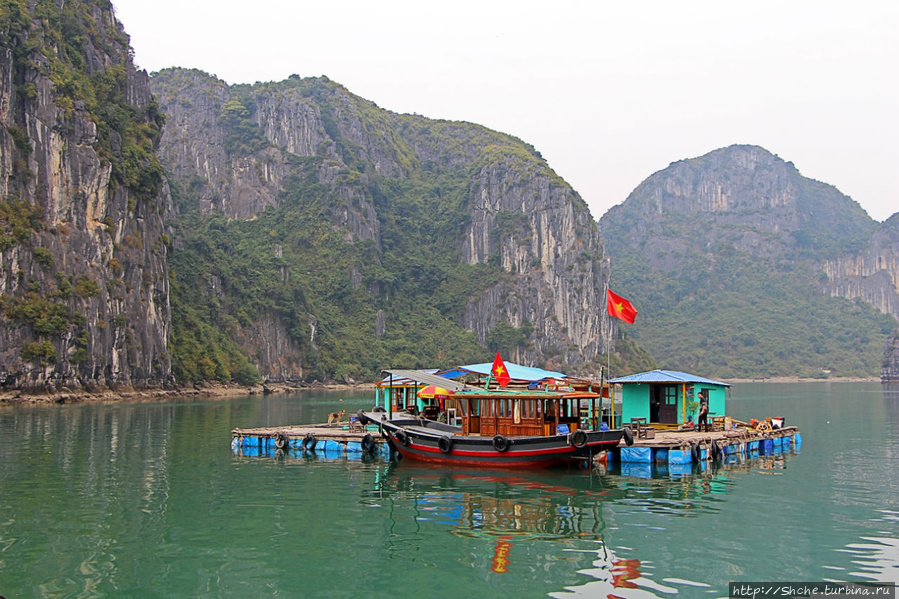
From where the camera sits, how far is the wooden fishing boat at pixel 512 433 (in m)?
27.6

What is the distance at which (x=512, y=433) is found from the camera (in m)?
28.8

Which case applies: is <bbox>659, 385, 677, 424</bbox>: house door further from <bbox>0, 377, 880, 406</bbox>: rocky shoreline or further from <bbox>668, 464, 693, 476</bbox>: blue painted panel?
<bbox>0, 377, 880, 406</bbox>: rocky shoreline

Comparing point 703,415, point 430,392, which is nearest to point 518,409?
Answer: point 430,392

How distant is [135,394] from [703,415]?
205ft

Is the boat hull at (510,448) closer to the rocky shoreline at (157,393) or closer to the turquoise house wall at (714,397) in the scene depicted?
the turquoise house wall at (714,397)

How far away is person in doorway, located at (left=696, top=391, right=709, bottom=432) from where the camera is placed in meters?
35.6

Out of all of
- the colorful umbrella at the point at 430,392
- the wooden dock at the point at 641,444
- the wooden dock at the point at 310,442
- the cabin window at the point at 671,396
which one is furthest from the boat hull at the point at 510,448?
the cabin window at the point at 671,396

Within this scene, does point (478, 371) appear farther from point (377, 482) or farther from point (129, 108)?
point (129, 108)

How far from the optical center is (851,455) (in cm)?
3478

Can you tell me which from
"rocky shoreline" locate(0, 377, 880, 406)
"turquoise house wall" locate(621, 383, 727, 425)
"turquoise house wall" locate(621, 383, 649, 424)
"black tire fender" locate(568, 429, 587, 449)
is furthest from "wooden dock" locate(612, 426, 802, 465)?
"rocky shoreline" locate(0, 377, 880, 406)

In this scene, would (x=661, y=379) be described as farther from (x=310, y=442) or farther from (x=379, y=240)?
(x=379, y=240)

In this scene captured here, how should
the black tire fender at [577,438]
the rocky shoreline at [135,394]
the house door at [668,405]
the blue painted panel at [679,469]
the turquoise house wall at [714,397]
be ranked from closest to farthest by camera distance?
the black tire fender at [577,438] → the blue painted panel at [679,469] → the house door at [668,405] → the turquoise house wall at [714,397] → the rocky shoreline at [135,394]

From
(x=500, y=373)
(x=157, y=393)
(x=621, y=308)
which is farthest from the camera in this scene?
(x=157, y=393)

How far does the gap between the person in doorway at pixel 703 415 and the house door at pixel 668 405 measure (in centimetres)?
114
